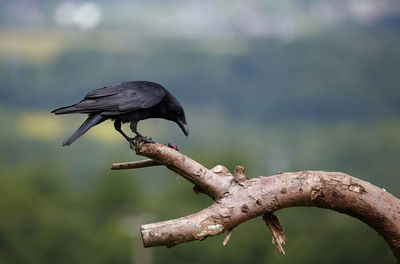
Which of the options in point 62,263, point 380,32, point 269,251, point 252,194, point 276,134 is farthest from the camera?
point 380,32

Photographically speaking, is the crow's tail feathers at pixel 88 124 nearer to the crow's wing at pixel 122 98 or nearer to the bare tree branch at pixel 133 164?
the crow's wing at pixel 122 98

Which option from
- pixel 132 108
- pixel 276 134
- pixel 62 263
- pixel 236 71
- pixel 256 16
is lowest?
pixel 62 263

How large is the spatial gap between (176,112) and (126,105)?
77cm

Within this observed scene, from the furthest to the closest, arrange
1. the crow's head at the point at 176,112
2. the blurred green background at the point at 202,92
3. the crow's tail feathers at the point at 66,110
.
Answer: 1. the blurred green background at the point at 202,92
2. the crow's head at the point at 176,112
3. the crow's tail feathers at the point at 66,110

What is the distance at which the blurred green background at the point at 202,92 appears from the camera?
25.9 meters

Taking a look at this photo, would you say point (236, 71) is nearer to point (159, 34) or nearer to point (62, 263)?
point (159, 34)

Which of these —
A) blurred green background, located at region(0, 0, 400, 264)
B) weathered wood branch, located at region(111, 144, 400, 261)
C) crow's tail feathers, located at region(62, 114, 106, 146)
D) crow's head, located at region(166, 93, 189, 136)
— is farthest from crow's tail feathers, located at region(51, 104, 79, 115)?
blurred green background, located at region(0, 0, 400, 264)

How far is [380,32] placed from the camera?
3238cm

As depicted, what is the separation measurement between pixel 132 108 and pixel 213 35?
97.4 feet

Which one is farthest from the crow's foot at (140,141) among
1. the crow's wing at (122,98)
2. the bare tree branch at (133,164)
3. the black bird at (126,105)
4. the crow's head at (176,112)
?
the crow's head at (176,112)

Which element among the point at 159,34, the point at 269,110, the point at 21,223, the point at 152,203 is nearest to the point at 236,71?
the point at 269,110

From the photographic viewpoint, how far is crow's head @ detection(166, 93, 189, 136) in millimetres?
5453

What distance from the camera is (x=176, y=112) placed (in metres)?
5.52

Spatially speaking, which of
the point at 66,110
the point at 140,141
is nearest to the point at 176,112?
the point at 140,141
